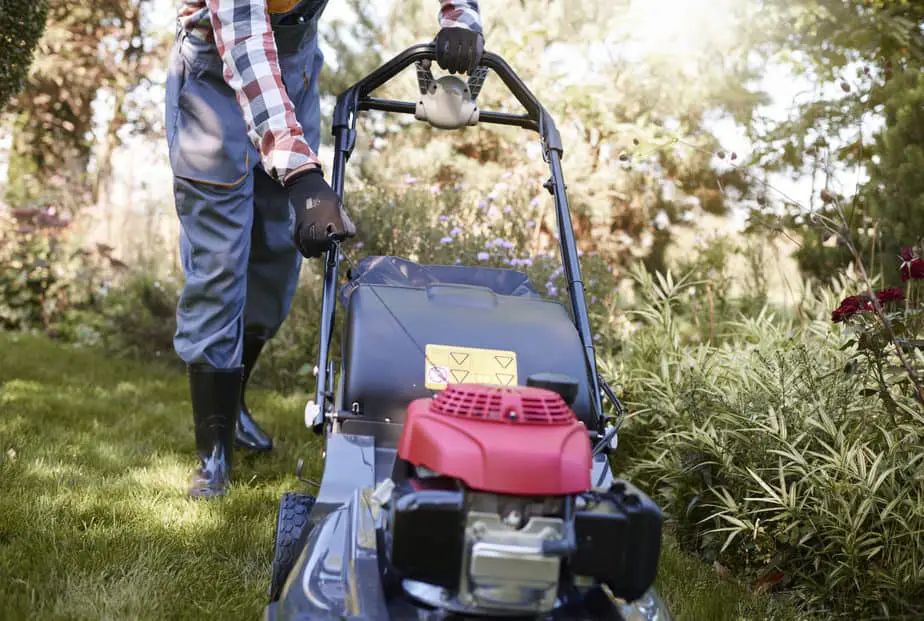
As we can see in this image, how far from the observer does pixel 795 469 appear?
2.21 m

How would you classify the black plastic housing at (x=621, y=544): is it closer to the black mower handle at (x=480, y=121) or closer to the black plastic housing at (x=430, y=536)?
the black plastic housing at (x=430, y=536)

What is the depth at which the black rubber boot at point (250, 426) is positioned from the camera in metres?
2.94

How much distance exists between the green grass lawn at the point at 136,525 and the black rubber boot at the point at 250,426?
0.05 metres

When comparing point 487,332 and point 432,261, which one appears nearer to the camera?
point 487,332

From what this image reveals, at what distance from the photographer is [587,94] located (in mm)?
5652

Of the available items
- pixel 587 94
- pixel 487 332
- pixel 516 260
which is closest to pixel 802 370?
pixel 487 332

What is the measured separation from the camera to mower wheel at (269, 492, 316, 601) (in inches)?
66.0

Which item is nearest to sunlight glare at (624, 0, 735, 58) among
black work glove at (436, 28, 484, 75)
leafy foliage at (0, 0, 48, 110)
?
leafy foliage at (0, 0, 48, 110)

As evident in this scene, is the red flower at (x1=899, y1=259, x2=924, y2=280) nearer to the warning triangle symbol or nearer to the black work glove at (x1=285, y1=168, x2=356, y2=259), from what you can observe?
the warning triangle symbol

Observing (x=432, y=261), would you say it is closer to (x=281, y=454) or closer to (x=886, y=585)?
(x=281, y=454)

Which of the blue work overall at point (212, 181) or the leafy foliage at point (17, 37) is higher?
the leafy foliage at point (17, 37)

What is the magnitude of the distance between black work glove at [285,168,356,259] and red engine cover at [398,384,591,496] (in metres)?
0.46

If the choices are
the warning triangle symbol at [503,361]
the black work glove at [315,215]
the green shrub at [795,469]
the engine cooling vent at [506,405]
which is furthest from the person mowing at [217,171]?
the green shrub at [795,469]

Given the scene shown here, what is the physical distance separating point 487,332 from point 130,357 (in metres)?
3.72
